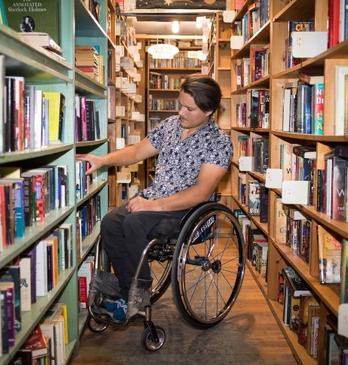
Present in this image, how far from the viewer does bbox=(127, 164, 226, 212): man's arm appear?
2.23m

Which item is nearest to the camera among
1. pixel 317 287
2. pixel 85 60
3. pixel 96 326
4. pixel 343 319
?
pixel 343 319

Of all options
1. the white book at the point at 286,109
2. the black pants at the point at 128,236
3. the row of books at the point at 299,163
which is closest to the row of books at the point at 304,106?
the white book at the point at 286,109

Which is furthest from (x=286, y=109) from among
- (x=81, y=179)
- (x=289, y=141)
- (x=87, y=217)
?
(x=87, y=217)

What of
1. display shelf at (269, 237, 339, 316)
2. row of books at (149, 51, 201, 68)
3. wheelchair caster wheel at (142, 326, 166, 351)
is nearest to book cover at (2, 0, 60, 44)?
wheelchair caster wheel at (142, 326, 166, 351)

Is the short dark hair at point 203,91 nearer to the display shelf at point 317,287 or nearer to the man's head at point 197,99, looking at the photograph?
the man's head at point 197,99

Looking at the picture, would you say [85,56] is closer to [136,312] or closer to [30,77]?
[30,77]

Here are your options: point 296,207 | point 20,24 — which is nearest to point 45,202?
point 20,24

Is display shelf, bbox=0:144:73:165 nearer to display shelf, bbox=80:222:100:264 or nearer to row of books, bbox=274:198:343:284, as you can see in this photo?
display shelf, bbox=80:222:100:264

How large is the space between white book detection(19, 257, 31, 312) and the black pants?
21.5 inches

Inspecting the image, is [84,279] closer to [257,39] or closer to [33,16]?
[33,16]

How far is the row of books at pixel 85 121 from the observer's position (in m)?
2.37

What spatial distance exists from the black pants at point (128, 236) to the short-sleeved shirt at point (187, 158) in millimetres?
168

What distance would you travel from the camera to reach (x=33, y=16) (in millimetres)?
2021

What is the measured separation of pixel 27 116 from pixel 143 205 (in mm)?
802
